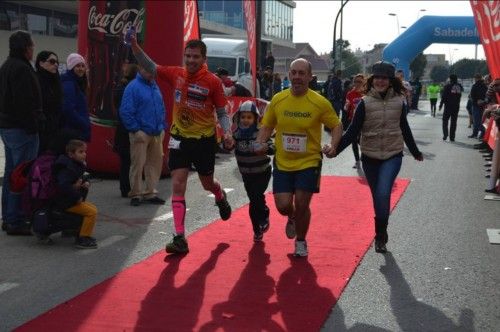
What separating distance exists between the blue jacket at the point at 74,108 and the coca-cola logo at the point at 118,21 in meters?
2.91

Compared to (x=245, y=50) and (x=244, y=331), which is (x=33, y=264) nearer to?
(x=244, y=331)

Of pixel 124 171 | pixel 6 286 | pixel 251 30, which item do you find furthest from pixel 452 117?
pixel 6 286

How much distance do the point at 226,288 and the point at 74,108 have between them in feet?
10.6

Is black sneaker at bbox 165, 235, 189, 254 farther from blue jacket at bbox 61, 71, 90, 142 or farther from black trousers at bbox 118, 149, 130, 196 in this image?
black trousers at bbox 118, 149, 130, 196

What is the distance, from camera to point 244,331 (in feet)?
14.7

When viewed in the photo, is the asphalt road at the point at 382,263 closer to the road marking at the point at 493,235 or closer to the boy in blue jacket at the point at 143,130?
the road marking at the point at 493,235

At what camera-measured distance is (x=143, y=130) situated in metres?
9.02

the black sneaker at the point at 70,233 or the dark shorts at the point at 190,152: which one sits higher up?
the dark shorts at the point at 190,152

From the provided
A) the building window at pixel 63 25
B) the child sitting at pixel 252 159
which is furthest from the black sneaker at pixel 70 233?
the building window at pixel 63 25

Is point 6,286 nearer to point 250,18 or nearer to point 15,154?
point 15,154

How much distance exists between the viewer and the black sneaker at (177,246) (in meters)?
6.47

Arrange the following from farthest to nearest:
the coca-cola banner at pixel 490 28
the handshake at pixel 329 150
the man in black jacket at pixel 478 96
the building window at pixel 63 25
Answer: the building window at pixel 63 25 → the man in black jacket at pixel 478 96 → the coca-cola banner at pixel 490 28 → the handshake at pixel 329 150

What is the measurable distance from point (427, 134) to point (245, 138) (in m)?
16.3

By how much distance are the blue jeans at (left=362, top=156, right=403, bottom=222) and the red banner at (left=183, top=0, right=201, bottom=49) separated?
206 inches
